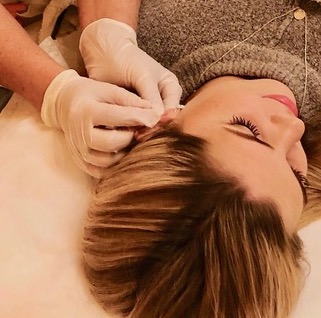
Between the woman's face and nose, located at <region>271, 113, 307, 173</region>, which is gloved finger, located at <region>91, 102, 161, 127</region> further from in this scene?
nose, located at <region>271, 113, 307, 173</region>

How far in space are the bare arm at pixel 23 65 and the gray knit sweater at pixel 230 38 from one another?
24cm

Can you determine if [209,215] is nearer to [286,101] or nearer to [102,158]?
[102,158]

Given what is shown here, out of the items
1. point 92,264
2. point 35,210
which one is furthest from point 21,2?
point 92,264

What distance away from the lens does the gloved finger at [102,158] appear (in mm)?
1086

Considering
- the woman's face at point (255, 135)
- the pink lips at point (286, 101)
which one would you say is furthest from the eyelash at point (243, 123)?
the pink lips at point (286, 101)

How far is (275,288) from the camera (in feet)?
3.31

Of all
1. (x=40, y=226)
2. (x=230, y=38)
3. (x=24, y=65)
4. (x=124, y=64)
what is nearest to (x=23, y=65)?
(x=24, y=65)

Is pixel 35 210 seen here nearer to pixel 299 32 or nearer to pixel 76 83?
pixel 76 83

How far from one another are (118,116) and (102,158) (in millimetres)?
81

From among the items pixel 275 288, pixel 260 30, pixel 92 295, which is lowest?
pixel 92 295

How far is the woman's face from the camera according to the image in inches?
40.3

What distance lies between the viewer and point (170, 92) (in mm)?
1158

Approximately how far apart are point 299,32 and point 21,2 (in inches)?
24.3

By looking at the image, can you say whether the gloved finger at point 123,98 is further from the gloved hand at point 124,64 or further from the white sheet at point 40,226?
the white sheet at point 40,226
